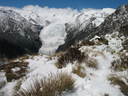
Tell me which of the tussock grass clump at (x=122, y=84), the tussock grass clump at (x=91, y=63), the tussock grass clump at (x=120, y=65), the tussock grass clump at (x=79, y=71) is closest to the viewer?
the tussock grass clump at (x=122, y=84)

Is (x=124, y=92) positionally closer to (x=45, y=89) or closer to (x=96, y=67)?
(x=45, y=89)

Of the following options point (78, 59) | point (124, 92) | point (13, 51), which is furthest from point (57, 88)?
point (13, 51)

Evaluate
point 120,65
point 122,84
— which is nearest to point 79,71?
point 122,84

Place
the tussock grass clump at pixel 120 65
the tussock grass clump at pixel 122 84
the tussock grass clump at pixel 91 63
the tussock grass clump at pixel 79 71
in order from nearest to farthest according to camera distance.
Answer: the tussock grass clump at pixel 122 84 < the tussock grass clump at pixel 79 71 < the tussock grass clump at pixel 120 65 < the tussock grass clump at pixel 91 63

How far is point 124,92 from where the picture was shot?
164 centimetres

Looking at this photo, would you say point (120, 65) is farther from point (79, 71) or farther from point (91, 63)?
point (79, 71)

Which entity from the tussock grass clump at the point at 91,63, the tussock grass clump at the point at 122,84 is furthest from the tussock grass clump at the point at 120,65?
the tussock grass clump at the point at 122,84

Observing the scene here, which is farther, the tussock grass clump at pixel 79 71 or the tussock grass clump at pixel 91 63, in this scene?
the tussock grass clump at pixel 91 63

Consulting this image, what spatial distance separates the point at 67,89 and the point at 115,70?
2.04 m

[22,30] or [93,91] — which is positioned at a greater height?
[22,30]

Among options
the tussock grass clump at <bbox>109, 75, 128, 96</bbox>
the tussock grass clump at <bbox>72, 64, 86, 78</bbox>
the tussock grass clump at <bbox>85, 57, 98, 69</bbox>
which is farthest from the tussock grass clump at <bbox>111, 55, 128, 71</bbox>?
the tussock grass clump at <bbox>72, 64, 86, 78</bbox>

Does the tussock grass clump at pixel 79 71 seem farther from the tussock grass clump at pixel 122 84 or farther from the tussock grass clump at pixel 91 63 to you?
the tussock grass clump at pixel 122 84

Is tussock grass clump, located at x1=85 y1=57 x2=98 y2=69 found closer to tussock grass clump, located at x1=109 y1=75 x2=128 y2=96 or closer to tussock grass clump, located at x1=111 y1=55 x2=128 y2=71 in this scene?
tussock grass clump, located at x1=111 y1=55 x2=128 y2=71

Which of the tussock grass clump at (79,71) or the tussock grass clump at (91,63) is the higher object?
the tussock grass clump at (91,63)
